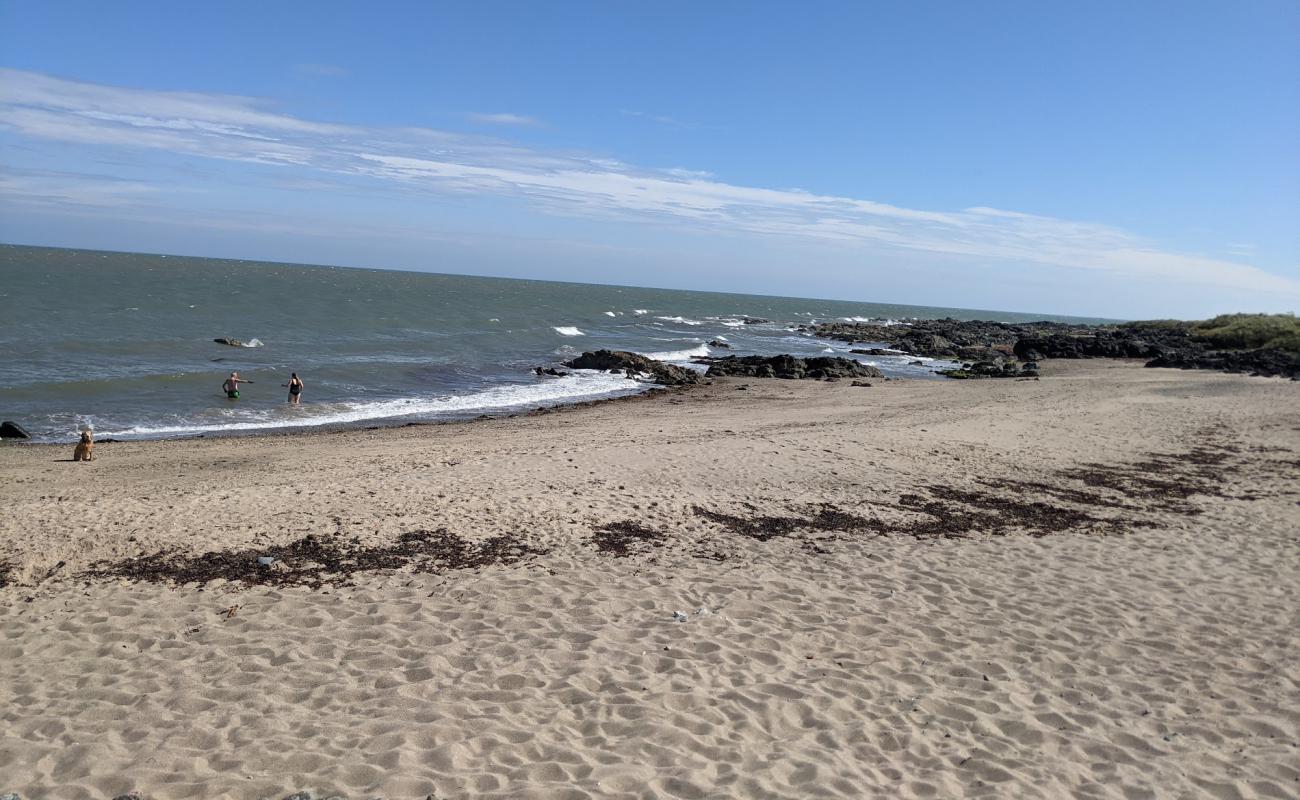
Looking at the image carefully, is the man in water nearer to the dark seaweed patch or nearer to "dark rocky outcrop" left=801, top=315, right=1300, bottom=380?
the dark seaweed patch

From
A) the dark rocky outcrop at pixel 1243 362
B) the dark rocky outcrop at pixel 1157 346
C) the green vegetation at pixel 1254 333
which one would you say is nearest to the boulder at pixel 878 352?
the dark rocky outcrop at pixel 1157 346

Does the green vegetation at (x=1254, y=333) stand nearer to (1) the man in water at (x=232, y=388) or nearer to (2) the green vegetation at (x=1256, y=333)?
(2) the green vegetation at (x=1256, y=333)

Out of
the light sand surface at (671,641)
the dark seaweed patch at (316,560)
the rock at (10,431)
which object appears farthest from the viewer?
the rock at (10,431)

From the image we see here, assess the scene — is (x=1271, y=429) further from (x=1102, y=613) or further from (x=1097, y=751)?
(x=1097, y=751)

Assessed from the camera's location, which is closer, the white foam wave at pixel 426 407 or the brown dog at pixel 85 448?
the brown dog at pixel 85 448

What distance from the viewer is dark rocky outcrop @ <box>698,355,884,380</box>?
105 feet

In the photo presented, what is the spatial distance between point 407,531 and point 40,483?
24.0 feet

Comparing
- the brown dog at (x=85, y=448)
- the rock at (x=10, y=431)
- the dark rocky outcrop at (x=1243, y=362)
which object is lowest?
the rock at (x=10, y=431)

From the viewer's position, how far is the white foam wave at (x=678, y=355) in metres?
38.0

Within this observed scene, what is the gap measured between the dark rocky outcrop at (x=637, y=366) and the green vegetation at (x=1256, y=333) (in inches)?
→ 1098

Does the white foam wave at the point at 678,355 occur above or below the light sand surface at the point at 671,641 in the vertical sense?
above

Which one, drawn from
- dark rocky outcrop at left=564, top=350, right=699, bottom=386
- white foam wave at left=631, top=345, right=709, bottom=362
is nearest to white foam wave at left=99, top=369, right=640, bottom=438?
dark rocky outcrop at left=564, top=350, right=699, bottom=386

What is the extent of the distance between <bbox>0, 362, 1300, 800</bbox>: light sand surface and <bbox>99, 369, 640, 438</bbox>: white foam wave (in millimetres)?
6747

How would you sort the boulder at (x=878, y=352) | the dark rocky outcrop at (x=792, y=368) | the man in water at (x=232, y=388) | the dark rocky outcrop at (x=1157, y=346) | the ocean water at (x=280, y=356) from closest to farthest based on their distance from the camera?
1. the ocean water at (x=280, y=356)
2. the man in water at (x=232, y=388)
3. the dark rocky outcrop at (x=792, y=368)
4. the dark rocky outcrop at (x=1157, y=346)
5. the boulder at (x=878, y=352)
